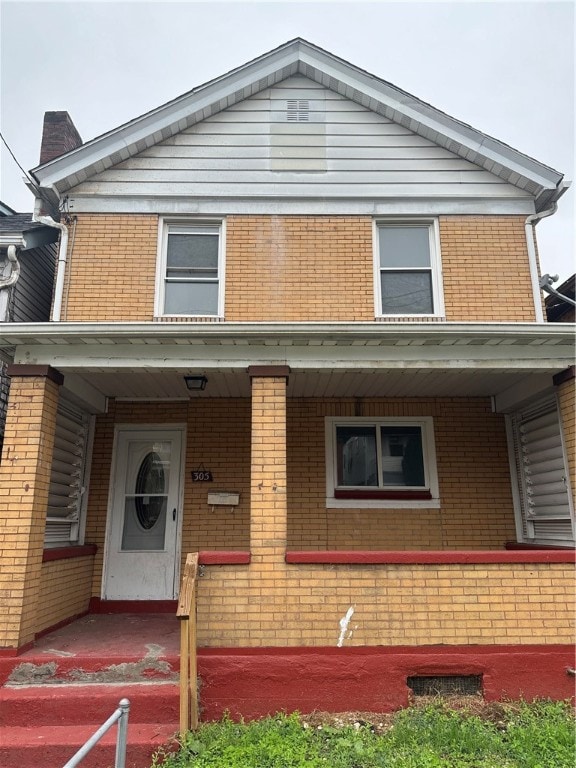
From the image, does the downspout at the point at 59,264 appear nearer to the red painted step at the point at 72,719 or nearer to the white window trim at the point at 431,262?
the white window trim at the point at 431,262

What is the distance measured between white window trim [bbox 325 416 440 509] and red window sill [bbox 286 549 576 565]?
193 cm

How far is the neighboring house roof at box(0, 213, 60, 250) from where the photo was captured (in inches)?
281

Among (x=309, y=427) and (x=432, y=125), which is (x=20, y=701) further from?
(x=432, y=125)

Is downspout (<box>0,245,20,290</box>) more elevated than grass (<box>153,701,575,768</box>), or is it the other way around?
downspout (<box>0,245,20,290</box>)

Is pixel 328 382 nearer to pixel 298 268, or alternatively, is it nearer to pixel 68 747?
pixel 298 268

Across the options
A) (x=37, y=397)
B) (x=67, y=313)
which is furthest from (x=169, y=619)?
(x=67, y=313)

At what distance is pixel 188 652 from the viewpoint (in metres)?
4.39

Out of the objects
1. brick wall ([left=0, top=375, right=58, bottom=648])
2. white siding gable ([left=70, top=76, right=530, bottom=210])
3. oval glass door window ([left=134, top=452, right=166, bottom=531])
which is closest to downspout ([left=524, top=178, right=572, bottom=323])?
white siding gable ([left=70, top=76, right=530, bottom=210])

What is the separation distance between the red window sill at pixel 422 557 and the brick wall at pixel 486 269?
3.00m

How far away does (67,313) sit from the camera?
6824 mm

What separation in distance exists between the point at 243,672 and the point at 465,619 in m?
2.13

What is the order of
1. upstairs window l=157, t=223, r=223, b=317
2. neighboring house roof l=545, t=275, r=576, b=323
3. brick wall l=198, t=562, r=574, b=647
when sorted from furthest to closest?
neighboring house roof l=545, t=275, r=576, b=323 → upstairs window l=157, t=223, r=223, b=317 → brick wall l=198, t=562, r=574, b=647

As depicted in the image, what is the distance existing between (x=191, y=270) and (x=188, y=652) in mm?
4645

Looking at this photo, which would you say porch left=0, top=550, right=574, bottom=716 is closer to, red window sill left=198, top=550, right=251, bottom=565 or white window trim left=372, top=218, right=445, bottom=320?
red window sill left=198, top=550, right=251, bottom=565
